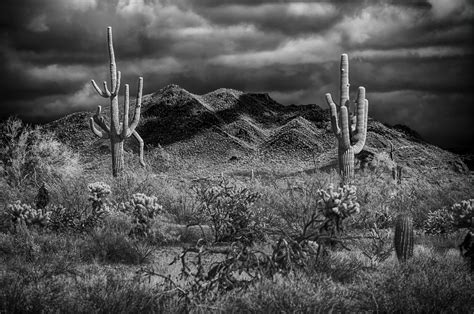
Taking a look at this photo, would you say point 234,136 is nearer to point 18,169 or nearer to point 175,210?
point 18,169

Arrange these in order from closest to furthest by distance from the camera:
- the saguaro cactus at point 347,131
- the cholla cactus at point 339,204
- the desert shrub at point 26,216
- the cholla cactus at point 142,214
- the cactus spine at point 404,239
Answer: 1. the cholla cactus at point 339,204
2. the cactus spine at point 404,239
3. the cholla cactus at point 142,214
4. the desert shrub at point 26,216
5. the saguaro cactus at point 347,131

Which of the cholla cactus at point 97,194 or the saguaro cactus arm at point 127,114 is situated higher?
the saguaro cactus arm at point 127,114

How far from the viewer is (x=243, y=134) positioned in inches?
1292

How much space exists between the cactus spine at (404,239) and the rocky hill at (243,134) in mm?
17205

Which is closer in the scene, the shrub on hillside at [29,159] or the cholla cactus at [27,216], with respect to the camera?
the cholla cactus at [27,216]

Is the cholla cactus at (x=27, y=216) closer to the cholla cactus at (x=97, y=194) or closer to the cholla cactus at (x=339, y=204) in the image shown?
the cholla cactus at (x=97, y=194)

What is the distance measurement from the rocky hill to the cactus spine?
17.2 m

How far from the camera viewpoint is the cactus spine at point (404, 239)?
23.7ft

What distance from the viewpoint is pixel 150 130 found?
110 feet

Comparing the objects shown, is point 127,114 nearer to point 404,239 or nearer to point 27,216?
point 27,216

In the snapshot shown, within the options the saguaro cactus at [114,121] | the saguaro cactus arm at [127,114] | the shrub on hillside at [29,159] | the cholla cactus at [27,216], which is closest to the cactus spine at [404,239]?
the cholla cactus at [27,216]

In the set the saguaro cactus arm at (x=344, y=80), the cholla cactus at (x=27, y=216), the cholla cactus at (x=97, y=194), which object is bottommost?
the cholla cactus at (x=27, y=216)

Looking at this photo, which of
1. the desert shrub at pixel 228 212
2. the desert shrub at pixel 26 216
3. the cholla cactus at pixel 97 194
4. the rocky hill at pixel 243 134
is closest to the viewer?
the desert shrub at pixel 228 212

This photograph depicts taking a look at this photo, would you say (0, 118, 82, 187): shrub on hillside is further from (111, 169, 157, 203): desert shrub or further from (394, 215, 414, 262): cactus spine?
(394, 215, 414, 262): cactus spine
